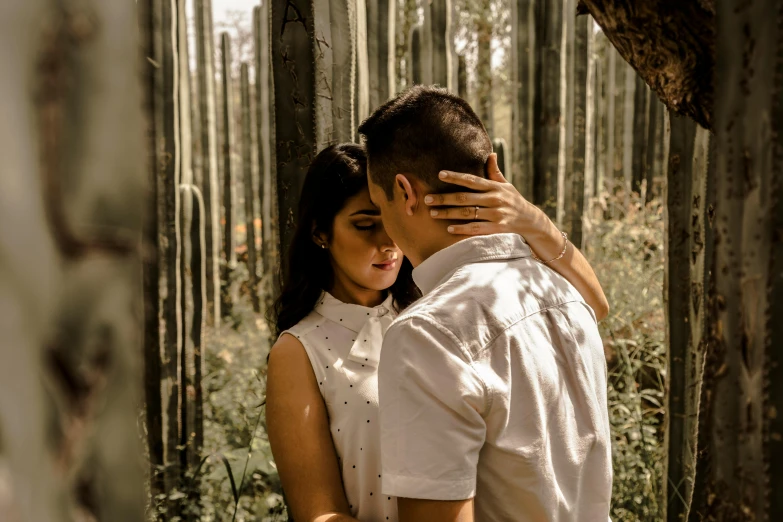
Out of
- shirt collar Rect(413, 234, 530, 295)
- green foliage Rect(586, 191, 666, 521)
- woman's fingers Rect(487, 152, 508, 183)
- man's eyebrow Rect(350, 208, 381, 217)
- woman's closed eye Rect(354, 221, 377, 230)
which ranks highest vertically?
woman's fingers Rect(487, 152, 508, 183)

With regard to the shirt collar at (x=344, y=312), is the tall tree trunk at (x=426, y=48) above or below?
above

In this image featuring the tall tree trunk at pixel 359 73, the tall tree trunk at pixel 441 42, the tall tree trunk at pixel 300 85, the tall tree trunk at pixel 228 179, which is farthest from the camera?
the tall tree trunk at pixel 228 179

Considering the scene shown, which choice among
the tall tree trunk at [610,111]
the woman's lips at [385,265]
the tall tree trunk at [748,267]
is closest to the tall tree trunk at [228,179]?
the tall tree trunk at [610,111]

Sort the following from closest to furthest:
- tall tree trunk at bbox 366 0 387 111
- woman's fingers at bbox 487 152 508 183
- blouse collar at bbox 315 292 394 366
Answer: woman's fingers at bbox 487 152 508 183
blouse collar at bbox 315 292 394 366
tall tree trunk at bbox 366 0 387 111

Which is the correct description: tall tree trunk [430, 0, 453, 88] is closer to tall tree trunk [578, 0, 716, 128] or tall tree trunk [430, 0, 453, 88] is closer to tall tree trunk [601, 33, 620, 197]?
tall tree trunk [578, 0, 716, 128]

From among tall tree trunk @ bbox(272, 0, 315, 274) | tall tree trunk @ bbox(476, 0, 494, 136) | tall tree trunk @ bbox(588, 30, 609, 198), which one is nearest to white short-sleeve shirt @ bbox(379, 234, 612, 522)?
tall tree trunk @ bbox(272, 0, 315, 274)

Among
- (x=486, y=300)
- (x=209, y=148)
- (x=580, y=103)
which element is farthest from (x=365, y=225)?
(x=209, y=148)

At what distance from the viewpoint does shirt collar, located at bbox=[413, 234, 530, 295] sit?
1.61 m

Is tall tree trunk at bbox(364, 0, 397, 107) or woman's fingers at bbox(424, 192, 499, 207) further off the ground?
tall tree trunk at bbox(364, 0, 397, 107)

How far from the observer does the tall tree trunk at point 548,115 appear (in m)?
5.71

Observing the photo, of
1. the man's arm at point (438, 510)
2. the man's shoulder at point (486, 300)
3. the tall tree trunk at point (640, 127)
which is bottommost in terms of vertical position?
the man's arm at point (438, 510)

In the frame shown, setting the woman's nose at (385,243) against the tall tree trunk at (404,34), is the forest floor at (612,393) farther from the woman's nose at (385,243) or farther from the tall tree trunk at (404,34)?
the tall tree trunk at (404,34)

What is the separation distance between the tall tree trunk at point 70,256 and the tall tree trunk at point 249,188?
9.81 m

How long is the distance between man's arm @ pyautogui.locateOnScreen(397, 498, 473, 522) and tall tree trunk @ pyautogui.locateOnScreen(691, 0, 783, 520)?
1.30 ft
